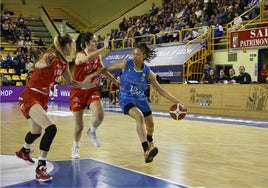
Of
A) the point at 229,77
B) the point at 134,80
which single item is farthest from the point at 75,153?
the point at 229,77

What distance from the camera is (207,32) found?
21.5m

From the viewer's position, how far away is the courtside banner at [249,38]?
1783 cm

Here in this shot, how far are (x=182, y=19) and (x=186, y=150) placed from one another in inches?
709

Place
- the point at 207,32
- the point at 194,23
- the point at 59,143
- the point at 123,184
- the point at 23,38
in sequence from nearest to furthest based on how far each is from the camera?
the point at 123,184 → the point at 59,143 → the point at 207,32 → the point at 194,23 → the point at 23,38

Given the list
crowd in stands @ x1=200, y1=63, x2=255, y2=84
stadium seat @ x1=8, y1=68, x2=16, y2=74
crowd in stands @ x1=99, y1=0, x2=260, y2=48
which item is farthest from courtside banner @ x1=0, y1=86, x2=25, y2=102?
crowd in stands @ x1=200, y1=63, x2=255, y2=84

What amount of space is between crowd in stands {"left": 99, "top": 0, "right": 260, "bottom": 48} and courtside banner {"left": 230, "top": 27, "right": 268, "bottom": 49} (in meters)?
1.12

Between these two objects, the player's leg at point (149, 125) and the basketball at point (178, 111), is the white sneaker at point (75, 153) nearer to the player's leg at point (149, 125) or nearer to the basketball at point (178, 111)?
the player's leg at point (149, 125)

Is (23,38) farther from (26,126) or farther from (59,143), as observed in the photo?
(59,143)

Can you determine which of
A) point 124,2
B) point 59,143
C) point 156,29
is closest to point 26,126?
point 59,143

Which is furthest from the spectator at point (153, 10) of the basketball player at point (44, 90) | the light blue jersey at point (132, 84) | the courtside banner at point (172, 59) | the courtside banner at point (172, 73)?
the basketball player at point (44, 90)

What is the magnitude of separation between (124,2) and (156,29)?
419 inches

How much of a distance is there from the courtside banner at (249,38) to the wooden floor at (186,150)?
595 cm

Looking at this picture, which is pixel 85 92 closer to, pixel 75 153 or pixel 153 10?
pixel 75 153

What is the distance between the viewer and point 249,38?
60.5 ft
